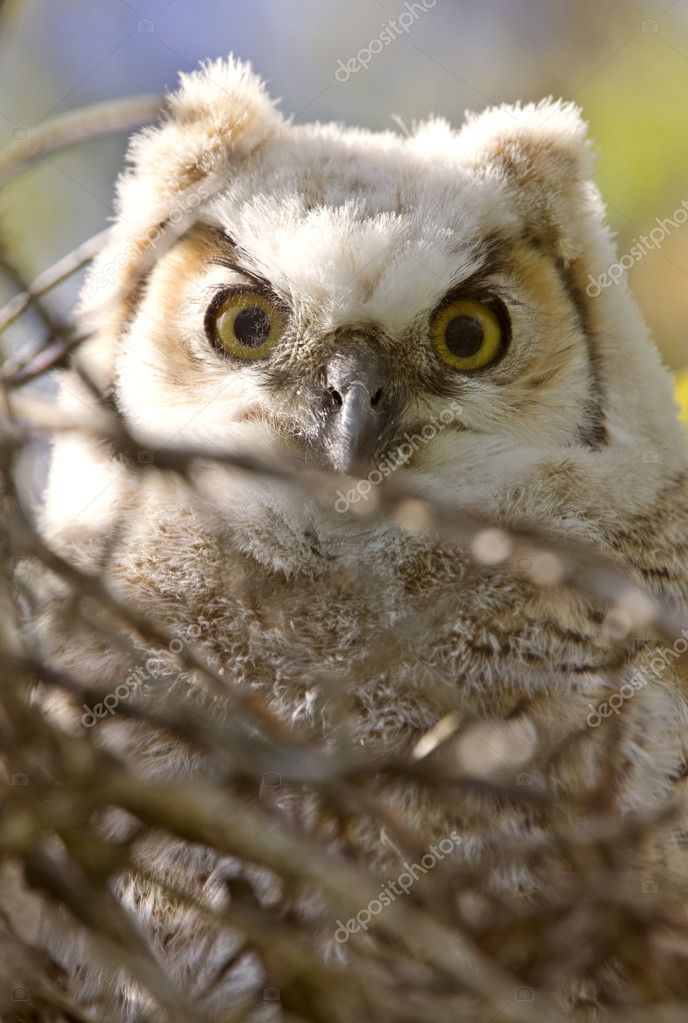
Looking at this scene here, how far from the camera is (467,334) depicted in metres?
1.91

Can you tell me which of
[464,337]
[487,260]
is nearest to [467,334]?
[464,337]

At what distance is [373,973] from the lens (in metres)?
1.20

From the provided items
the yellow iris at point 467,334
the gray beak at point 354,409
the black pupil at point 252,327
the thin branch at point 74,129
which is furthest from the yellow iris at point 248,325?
the thin branch at point 74,129

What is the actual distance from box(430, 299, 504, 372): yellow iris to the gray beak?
14 centimetres

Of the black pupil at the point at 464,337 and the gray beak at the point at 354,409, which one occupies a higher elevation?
the black pupil at the point at 464,337

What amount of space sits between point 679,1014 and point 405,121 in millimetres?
2098

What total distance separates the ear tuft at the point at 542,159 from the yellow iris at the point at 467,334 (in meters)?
0.25

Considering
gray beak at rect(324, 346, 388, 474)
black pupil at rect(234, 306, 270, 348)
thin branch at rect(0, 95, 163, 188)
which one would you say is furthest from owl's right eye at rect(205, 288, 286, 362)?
thin branch at rect(0, 95, 163, 188)

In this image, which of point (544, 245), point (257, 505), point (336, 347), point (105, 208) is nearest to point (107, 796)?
point (257, 505)

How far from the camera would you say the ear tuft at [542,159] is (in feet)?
6.87

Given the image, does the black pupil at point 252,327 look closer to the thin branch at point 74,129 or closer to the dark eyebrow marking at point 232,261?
the dark eyebrow marking at point 232,261

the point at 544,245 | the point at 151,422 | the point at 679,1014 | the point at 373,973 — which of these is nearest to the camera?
the point at 679,1014

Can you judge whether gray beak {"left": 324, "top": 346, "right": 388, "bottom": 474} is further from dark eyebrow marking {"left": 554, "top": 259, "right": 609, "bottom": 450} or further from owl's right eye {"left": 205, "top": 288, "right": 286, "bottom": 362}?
dark eyebrow marking {"left": 554, "top": 259, "right": 609, "bottom": 450}

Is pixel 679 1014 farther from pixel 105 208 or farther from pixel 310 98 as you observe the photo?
pixel 310 98
